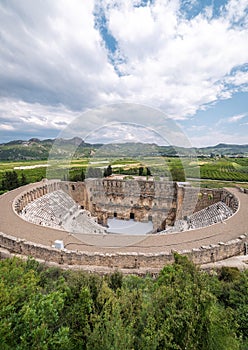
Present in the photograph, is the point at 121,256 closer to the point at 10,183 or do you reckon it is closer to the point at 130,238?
the point at 130,238

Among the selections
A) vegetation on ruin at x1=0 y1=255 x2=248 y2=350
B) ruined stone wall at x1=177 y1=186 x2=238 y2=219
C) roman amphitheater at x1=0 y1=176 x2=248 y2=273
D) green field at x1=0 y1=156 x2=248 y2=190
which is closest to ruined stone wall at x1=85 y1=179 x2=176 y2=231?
roman amphitheater at x1=0 y1=176 x2=248 y2=273

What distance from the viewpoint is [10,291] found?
4957mm

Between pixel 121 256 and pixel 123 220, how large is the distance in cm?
1864

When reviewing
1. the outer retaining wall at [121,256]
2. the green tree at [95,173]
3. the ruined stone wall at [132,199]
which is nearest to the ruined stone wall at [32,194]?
the ruined stone wall at [132,199]

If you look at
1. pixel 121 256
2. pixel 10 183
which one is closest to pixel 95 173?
pixel 10 183

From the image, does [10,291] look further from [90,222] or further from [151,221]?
[151,221]

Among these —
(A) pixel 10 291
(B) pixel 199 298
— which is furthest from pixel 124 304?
(A) pixel 10 291

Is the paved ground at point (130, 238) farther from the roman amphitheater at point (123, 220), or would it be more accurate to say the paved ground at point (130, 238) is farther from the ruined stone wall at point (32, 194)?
the ruined stone wall at point (32, 194)

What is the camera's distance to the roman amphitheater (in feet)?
35.2

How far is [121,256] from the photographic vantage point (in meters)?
10.4

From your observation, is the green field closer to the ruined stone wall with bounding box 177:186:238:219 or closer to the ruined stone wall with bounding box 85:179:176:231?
the ruined stone wall with bounding box 85:179:176:231

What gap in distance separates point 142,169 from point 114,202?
44.3ft

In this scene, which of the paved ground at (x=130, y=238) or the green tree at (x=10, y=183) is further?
the green tree at (x=10, y=183)

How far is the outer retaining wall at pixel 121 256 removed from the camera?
1040 cm
